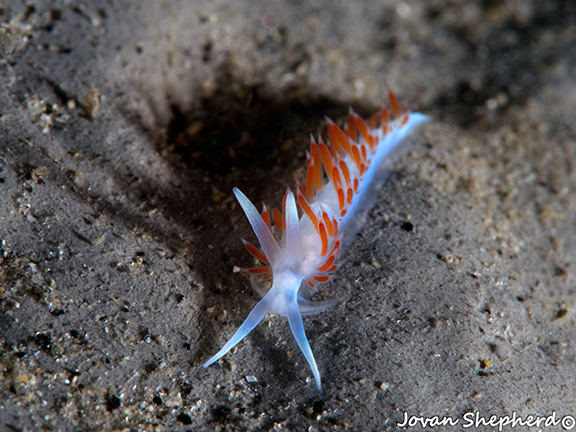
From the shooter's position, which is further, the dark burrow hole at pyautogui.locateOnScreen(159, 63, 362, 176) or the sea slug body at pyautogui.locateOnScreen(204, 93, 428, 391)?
the dark burrow hole at pyautogui.locateOnScreen(159, 63, 362, 176)

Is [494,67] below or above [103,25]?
below

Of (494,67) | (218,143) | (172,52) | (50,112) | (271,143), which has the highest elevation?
(50,112)

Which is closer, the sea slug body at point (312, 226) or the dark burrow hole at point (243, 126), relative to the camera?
the sea slug body at point (312, 226)

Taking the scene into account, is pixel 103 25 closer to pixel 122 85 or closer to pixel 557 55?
pixel 122 85

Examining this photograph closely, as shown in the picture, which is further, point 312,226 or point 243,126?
point 243,126

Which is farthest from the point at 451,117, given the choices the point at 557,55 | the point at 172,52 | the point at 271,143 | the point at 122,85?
the point at 122,85

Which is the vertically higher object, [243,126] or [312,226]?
[243,126]

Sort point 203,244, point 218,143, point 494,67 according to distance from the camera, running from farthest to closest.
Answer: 1. point 494,67
2. point 218,143
3. point 203,244

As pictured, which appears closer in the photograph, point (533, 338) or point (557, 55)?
point (533, 338)
